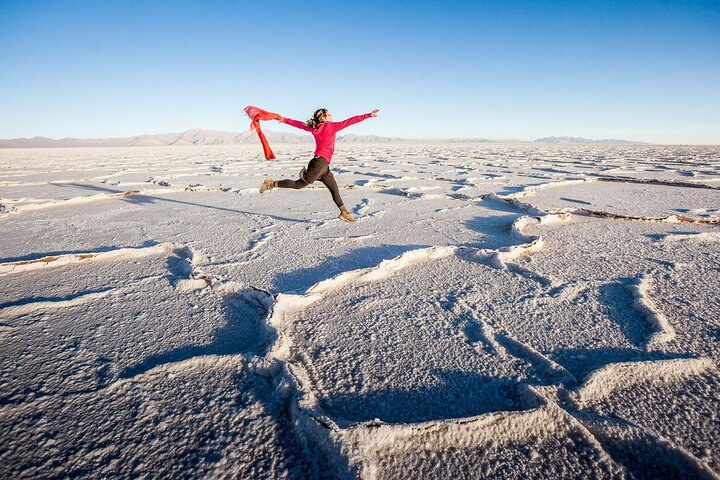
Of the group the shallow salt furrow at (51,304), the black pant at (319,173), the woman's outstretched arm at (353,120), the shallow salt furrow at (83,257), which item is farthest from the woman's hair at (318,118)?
the shallow salt furrow at (51,304)

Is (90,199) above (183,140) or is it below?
below

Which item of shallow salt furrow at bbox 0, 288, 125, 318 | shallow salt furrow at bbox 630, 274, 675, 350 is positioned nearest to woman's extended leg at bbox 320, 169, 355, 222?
shallow salt furrow at bbox 0, 288, 125, 318

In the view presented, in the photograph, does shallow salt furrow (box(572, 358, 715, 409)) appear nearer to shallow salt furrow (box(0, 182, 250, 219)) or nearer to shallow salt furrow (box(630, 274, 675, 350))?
shallow salt furrow (box(630, 274, 675, 350))

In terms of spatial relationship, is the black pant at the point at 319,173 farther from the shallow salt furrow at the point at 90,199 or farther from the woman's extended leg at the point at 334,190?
the shallow salt furrow at the point at 90,199

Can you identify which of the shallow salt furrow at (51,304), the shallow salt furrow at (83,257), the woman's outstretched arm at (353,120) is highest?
the woman's outstretched arm at (353,120)

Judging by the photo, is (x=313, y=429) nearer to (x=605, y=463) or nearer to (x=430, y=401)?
(x=430, y=401)

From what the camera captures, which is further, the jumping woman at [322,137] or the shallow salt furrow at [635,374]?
the jumping woman at [322,137]

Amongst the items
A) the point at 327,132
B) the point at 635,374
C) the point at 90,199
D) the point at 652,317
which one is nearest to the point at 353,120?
the point at 327,132

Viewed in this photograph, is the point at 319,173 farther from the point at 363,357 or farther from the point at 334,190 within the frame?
the point at 363,357
